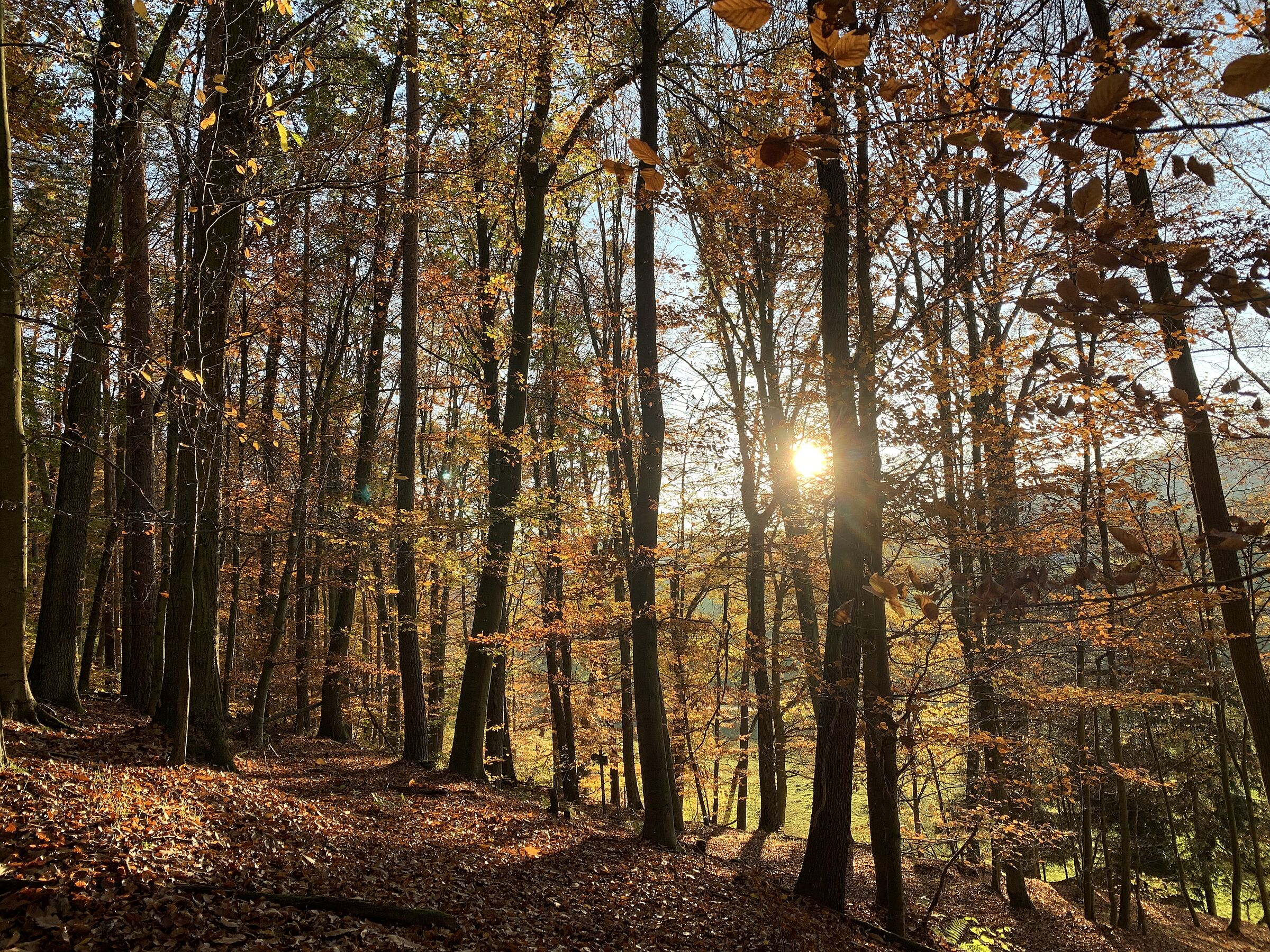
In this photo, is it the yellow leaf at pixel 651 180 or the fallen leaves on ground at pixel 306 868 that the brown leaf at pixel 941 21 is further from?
the fallen leaves on ground at pixel 306 868

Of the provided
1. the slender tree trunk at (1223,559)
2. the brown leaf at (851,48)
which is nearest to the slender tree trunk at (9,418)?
the brown leaf at (851,48)

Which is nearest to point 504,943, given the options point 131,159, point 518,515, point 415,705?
point 518,515

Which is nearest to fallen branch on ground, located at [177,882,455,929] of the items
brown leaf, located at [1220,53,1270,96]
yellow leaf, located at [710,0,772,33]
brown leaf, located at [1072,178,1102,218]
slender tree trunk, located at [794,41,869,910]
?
slender tree trunk, located at [794,41,869,910]

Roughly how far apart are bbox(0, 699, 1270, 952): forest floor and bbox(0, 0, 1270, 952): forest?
5 cm

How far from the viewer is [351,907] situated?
14.7 feet

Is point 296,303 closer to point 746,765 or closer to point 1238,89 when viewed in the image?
point 1238,89

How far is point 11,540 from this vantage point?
15.5 feet

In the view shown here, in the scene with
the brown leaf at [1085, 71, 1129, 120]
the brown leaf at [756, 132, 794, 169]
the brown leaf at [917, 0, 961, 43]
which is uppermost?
the brown leaf at [917, 0, 961, 43]

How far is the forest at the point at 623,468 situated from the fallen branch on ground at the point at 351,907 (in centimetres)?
3

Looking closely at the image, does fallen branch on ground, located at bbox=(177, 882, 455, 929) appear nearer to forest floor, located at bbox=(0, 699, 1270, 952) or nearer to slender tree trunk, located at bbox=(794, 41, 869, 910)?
forest floor, located at bbox=(0, 699, 1270, 952)

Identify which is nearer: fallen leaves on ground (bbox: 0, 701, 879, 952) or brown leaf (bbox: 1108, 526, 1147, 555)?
brown leaf (bbox: 1108, 526, 1147, 555)

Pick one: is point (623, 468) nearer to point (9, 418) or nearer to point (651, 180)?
point (9, 418)

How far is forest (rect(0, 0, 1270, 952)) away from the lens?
13.3 feet

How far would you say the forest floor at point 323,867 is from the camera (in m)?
3.74
